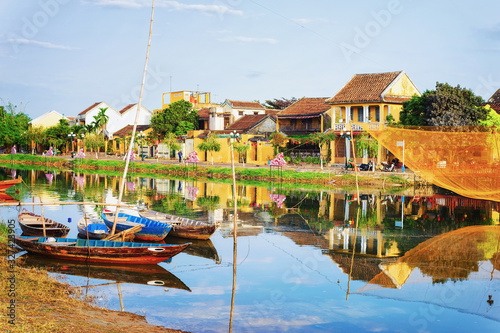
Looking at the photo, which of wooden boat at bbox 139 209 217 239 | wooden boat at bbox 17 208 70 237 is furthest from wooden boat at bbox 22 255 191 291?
wooden boat at bbox 139 209 217 239

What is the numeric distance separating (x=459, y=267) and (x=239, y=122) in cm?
4215

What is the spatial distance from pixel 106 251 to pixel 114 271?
0.59 meters

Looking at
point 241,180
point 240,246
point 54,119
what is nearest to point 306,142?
point 241,180

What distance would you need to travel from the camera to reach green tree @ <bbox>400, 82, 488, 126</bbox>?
3262 cm

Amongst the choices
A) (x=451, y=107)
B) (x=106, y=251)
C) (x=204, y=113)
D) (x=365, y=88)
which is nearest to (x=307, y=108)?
(x=365, y=88)

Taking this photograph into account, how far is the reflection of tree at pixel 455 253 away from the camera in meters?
14.2

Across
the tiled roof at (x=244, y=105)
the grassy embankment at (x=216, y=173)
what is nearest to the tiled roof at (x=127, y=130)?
the grassy embankment at (x=216, y=173)

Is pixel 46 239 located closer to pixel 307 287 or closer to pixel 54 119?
pixel 307 287

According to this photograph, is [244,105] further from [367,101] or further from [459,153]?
[459,153]

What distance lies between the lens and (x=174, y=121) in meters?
59.6

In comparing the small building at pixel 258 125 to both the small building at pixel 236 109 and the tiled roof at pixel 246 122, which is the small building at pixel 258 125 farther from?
the small building at pixel 236 109

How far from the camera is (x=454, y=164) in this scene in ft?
73.6

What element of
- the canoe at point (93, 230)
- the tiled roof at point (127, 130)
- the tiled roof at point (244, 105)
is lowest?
the canoe at point (93, 230)

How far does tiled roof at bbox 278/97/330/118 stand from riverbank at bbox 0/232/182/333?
3698cm
